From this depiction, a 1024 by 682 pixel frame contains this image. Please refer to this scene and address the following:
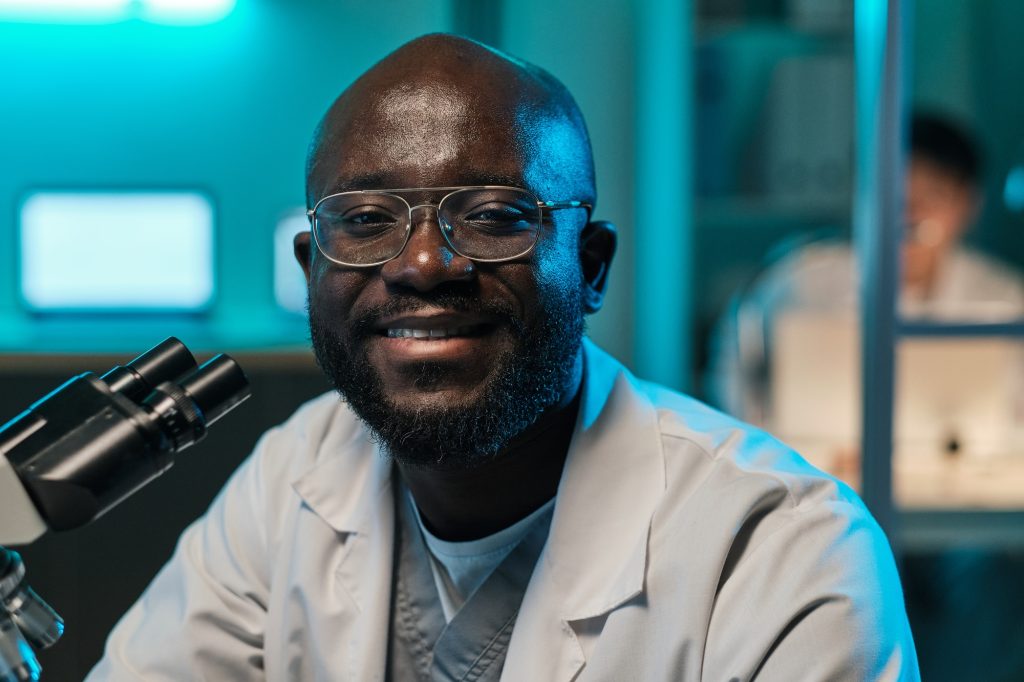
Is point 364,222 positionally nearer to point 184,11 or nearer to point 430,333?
point 430,333

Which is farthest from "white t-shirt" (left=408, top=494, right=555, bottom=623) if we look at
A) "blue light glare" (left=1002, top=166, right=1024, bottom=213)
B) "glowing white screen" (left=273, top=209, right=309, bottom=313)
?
"blue light glare" (left=1002, top=166, right=1024, bottom=213)

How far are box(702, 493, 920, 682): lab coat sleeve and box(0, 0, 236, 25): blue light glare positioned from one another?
7.89 feet

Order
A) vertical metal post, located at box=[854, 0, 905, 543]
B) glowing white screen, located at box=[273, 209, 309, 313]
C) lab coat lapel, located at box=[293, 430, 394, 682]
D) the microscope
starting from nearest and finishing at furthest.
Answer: the microscope < lab coat lapel, located at box=[293, 430, 394, 682] < vertical metal post, located at box=[854, 0, 905, 543] < glowing white screen, located at box=[273, 209, 309, 313]

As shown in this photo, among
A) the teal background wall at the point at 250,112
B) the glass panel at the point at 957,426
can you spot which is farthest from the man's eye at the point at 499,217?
the teal background wall at the point at 250,112

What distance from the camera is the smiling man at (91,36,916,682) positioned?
870 mm

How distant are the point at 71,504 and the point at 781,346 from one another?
1.77 metres

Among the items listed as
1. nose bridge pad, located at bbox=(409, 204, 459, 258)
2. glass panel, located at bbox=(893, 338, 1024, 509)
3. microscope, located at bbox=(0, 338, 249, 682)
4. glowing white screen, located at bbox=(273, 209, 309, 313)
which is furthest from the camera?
glowing white screen, located at bbox=(273, 209, 309, 313)

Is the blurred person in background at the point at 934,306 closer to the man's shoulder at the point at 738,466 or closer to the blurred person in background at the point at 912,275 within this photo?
the blurred person in background at the point at 912,275

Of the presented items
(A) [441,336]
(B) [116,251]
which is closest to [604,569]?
(A) [441,336]

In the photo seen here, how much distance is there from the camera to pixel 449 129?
94cm

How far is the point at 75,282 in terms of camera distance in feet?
8.96

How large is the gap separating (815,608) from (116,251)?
2.33m

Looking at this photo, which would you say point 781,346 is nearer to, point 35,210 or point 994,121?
point 994,121

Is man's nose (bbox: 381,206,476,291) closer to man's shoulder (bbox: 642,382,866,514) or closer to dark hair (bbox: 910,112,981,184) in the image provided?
man's shoulder (bbox: 642,382,866,514)
